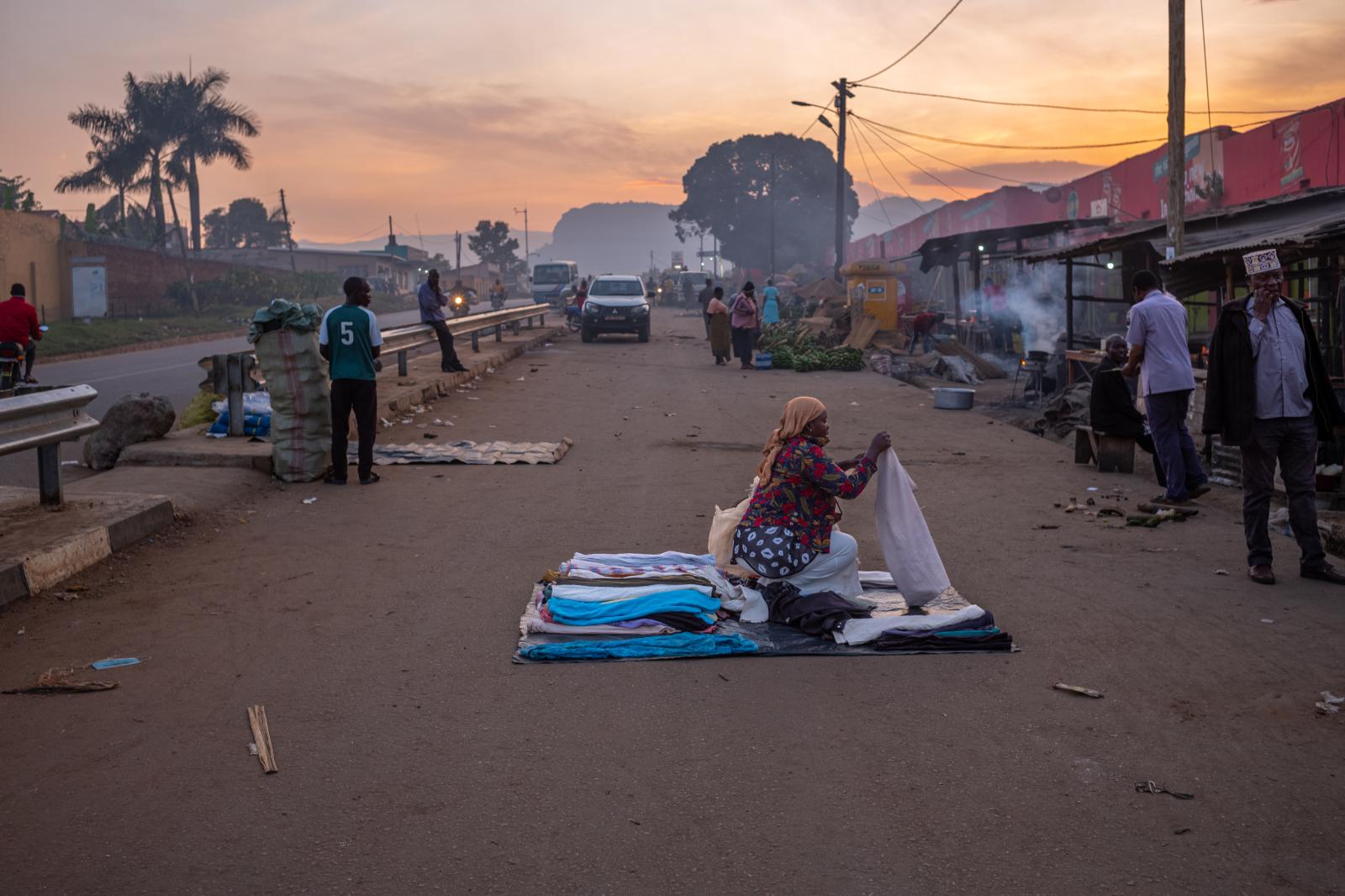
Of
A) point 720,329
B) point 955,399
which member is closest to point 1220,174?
point 955,399

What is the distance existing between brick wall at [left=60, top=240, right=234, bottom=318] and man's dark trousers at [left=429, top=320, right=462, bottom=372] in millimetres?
30011

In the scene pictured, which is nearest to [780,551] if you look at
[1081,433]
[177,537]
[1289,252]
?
[177,537]

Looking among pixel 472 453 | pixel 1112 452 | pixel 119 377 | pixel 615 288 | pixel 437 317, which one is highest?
pixel 615 288

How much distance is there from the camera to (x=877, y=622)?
5711 millimetres

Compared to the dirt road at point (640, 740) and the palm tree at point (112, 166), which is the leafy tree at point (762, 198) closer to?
the palm tree at point (112, 166)

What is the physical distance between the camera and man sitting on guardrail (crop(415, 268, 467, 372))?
19078mm

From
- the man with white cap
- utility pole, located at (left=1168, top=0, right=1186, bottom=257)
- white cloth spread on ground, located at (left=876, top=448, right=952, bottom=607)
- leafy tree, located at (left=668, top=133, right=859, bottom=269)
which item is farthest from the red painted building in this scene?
leafy tree, located at (left=668, top=133, right=859, bottom=269)

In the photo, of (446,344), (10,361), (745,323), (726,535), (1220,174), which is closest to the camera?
A: (726,535)

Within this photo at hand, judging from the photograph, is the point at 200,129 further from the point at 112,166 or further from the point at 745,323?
the point at 745,323

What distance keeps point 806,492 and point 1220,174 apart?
64.3 feet

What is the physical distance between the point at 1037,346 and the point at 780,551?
20.5m

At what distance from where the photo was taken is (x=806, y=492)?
240 inches

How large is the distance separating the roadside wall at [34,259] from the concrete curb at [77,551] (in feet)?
112

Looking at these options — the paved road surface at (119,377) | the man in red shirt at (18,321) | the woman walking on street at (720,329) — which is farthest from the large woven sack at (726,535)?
the woman walking on street at (720,329)
